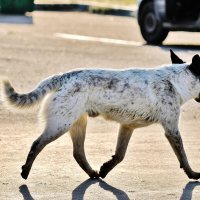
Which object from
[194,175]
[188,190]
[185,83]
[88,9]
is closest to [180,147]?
[194,175]

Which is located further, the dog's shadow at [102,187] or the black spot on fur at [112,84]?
the black spot on fur at [112,84]

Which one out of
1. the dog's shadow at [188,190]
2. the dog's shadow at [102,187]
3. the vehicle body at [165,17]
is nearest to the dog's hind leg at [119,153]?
the dog's shadow at [102,187]

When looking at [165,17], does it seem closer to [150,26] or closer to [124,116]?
[150,26]

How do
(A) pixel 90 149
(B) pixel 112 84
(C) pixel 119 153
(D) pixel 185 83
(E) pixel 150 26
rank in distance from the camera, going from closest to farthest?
(B) pixel 112 84 → (C) pixel 119 153 → (D) pixel 185 83 → (A) pixel 90 149 → (E) pixel 150 26

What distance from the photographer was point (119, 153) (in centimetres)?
831

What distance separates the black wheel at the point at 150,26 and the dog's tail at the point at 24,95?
34.4 ft

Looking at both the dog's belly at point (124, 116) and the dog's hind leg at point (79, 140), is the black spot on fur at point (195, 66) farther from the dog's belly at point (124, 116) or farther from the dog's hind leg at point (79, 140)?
the dog's hind leg at point (79, 140)

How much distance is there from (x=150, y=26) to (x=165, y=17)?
1.80 feet

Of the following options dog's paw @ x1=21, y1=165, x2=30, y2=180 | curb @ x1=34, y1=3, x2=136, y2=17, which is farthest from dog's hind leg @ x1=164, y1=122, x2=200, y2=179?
curb @ x1=34, y1=3, x2=136, y2=17

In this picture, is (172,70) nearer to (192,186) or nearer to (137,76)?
(137,76)

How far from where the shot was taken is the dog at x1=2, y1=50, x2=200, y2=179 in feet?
25.8

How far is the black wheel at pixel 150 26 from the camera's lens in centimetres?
1842

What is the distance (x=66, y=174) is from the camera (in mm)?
8227

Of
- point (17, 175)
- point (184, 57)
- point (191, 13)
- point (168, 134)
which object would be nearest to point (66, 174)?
point (17, 175)
